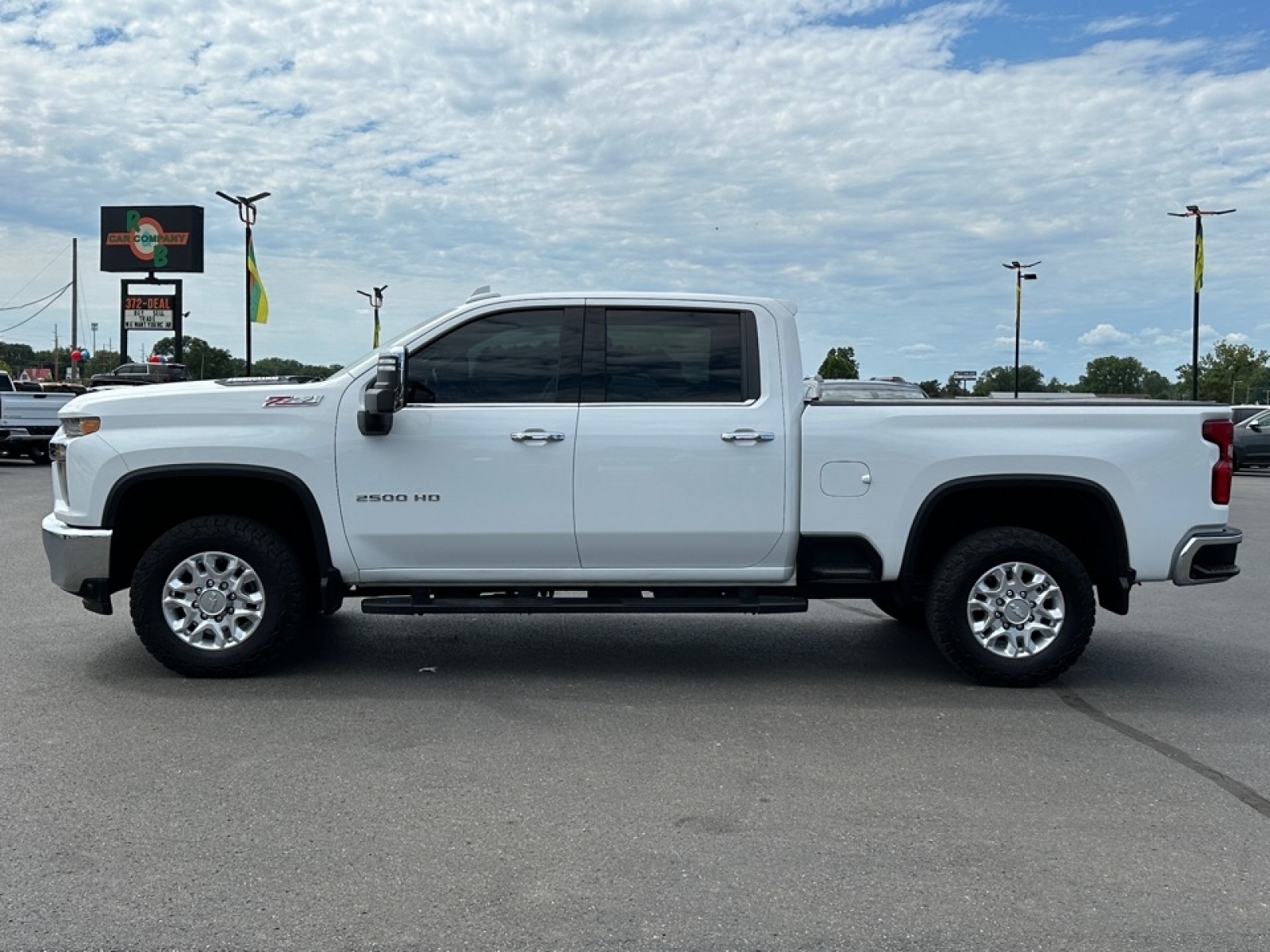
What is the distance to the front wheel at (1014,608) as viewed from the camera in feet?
20.3

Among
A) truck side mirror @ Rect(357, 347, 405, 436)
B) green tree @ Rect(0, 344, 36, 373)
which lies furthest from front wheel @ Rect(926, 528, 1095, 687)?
green tree @ Rect(0, 344, 36, 373)

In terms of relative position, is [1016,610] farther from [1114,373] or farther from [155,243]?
[1114,373]

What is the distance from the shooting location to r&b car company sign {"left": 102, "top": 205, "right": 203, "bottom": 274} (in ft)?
158

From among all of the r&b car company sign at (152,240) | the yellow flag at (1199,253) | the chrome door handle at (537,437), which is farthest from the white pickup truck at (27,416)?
the yellow flag at (1199,253)

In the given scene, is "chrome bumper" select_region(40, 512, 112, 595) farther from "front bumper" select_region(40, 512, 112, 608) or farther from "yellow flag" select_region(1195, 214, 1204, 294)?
"yellow flag" select_region(1195, 214, 1204, 294)

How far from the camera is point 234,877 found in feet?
12.4

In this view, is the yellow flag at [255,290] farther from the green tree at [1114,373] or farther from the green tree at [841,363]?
the green tree at [1114,373]

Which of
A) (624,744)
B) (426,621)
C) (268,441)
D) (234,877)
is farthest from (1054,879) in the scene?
(426,621)

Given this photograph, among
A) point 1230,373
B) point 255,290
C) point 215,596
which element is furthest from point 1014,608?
point 1230,373

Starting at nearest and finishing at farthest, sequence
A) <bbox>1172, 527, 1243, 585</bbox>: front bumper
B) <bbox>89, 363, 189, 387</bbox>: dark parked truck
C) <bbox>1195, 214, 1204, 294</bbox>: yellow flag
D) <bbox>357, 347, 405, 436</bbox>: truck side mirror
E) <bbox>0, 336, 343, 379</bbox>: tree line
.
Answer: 1. <bbox>357, 347, 405, 436</bbox>: truck side mirror
2. <bbox>1172, 527, 1243, 585</bbox>: front bumper
3. <bbox>89, 363, 189, 387</bbox>: dark parked truck
4. <bbox>1195, 214, 1204, 294</bbox>: yellow flag
5. <bbox>0, 336, 343, 379</bbox>: tree line

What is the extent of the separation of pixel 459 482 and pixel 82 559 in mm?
2021

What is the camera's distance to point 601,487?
20.0ft

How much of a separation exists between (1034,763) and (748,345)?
2606 millimetres

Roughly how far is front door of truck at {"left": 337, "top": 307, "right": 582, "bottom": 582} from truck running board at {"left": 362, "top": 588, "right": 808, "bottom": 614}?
0.49 feet
